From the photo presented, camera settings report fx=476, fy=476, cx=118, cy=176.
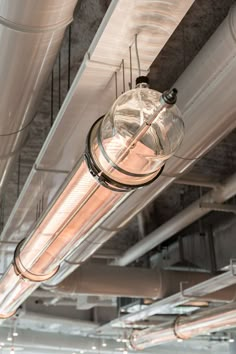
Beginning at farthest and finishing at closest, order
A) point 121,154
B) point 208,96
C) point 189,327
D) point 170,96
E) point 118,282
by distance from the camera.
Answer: point 189,327, point 118,282, point 208,96, point 121,154, point 170,96

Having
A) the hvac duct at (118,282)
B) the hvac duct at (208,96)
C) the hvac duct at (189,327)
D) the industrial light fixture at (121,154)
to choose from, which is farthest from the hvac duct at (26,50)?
the hvac duct at (189,327)

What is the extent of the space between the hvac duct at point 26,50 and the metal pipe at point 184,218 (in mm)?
2155

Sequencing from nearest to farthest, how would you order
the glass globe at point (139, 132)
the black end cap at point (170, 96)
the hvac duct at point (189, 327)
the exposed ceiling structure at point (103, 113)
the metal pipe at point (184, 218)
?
the black end cap at point (170, 96), the glass globe at point (139, 132), the exposed ceiling structure at point (103, 113), the metal pipe at point (184, 218), the hvac duct at point (189, 327)

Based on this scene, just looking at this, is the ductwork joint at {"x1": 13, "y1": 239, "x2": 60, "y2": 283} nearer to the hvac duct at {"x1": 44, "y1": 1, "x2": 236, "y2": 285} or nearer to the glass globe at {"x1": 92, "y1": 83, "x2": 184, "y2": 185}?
the hvac duct at {"x1": 44, "y1": 1, "x2": 236, "y2": 285}

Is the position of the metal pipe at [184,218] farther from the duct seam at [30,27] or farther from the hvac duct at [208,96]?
the duct seam at [30,27]

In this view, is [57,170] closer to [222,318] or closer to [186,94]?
[186,94]

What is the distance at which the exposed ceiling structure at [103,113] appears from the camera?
1.55 m

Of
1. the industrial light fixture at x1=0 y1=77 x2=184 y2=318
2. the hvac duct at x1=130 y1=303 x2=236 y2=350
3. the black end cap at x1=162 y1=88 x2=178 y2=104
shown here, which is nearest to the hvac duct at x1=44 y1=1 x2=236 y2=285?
the industrial light fixture at x1=0 y1=77 x2=184 y2=318

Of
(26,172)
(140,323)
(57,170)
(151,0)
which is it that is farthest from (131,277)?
(151,0)

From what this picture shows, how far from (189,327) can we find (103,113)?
4642 millimetres

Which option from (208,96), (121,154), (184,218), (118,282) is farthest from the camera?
(118,282)

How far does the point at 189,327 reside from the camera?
19.7ft

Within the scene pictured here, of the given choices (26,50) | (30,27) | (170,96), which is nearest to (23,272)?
(26,50)

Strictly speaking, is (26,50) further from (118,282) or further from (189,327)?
(189,327)
